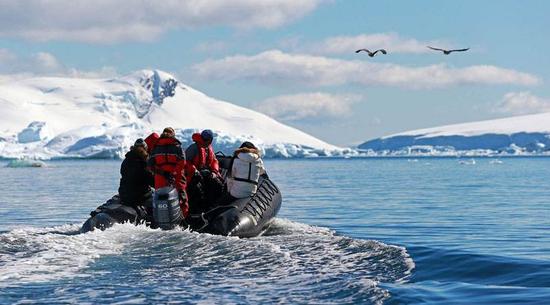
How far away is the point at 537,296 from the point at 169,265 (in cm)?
429

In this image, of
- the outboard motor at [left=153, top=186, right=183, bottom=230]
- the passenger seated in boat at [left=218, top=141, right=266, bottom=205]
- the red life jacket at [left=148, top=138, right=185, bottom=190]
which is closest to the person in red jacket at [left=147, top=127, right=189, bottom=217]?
the red life jacket at [left=148, top=138, right=185, bottom=190]

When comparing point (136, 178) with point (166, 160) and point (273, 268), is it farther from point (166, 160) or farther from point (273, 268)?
Result: point (273, 268)

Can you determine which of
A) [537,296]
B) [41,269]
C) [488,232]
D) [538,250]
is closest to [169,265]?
[41,269]

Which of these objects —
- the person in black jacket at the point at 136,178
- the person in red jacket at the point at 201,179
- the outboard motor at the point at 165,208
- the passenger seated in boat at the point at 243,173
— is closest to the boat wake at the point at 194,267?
the outboard motor at the point at 165,208

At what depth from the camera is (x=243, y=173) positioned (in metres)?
13.6

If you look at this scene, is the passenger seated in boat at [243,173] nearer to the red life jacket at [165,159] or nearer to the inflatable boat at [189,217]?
the inflatable boat at [189,217]

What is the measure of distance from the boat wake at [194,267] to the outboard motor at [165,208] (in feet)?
0.81

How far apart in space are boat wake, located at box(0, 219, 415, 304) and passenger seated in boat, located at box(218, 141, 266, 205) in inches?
45.0

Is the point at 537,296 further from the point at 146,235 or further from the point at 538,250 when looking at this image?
the point at 146,235

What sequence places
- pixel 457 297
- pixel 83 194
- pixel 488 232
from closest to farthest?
pixel 457 297
pixel 488 232
pixel 83 194

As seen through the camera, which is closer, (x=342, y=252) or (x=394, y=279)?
(x=394, y=279)

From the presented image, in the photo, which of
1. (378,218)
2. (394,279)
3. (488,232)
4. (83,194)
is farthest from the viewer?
(83,194)

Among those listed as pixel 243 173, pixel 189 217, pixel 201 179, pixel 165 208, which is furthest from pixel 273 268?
pixel 201 179

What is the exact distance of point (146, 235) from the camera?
470 inches
